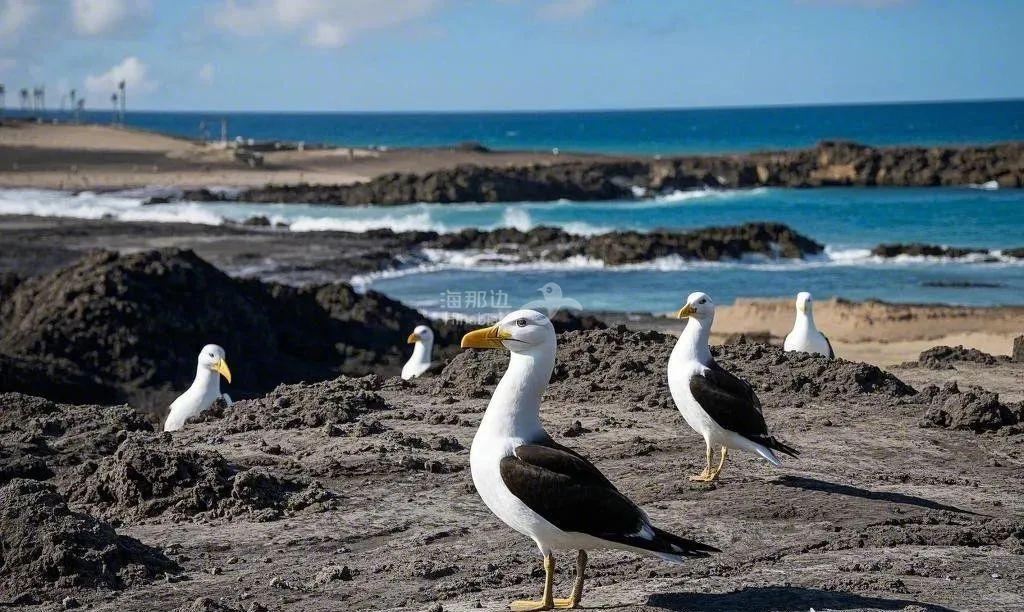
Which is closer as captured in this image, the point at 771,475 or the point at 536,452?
the point at 536,452

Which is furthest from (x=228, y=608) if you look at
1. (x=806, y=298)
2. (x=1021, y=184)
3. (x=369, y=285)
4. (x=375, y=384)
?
(x=1021, y=184)

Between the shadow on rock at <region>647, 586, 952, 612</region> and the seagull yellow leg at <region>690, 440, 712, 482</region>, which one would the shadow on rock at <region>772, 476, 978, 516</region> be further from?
the shadow on rock at <region>647, 586, 952, 612</region>

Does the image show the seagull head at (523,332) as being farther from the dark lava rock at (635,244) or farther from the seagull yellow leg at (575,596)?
the dark lava rock at (635,244)

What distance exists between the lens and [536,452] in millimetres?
6176

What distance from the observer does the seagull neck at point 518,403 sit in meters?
6.29

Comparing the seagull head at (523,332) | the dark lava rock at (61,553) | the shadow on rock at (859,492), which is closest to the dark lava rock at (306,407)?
the dark lava rock at (61,553)

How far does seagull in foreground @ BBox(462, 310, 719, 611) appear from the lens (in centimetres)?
609

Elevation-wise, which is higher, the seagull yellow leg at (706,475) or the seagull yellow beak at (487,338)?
the seagull yellow beak at (487,338)

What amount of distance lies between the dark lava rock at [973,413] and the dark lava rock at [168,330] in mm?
8949

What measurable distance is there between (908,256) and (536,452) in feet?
106

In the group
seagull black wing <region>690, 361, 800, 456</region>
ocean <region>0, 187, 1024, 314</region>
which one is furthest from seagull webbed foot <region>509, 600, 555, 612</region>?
ocean <region>0, 187, 1024, 314</region>

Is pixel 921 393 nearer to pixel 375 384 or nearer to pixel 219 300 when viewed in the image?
pixel 375 384

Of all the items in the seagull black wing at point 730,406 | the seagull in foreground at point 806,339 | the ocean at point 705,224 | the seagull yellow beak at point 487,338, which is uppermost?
the seagull yellow beak at point 487,338

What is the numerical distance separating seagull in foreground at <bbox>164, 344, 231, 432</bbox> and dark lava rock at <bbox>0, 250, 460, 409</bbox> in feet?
10.7
